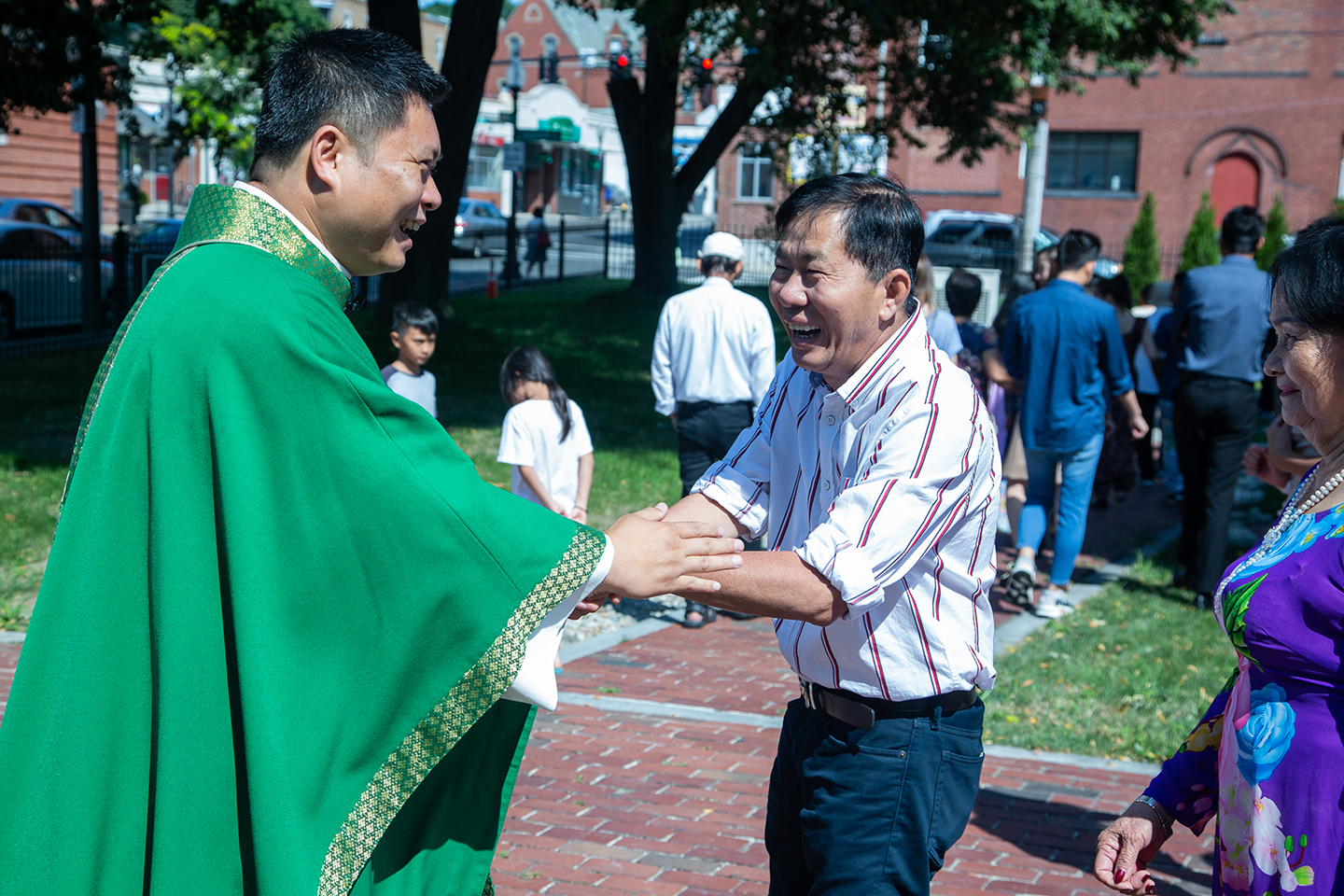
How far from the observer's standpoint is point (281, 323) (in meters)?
2.16

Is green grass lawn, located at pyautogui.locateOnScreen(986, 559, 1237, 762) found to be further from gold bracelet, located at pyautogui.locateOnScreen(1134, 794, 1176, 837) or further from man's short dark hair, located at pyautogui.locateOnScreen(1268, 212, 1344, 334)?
man's short dark hair, located at pyautogui.locateOnScreen(1268, 212, 1344, 334)

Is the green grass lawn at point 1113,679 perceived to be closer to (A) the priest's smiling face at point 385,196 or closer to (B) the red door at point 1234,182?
(A) the priest's smiling face at point 385,196

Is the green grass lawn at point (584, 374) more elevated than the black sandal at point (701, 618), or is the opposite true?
the green grass lawn at point (584, 374)

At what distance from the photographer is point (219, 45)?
24.8 m

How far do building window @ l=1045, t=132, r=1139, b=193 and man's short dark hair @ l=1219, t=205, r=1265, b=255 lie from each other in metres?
33.3

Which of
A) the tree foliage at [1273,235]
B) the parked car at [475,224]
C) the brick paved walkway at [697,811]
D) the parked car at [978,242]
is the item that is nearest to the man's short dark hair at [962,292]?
the brick paved walkway at [697,811]

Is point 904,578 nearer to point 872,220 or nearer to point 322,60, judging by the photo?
point 872,220

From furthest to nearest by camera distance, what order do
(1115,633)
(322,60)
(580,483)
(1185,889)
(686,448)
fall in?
(686,448) → (1115,633) → (580,483) → (1185,889) → (322,60)

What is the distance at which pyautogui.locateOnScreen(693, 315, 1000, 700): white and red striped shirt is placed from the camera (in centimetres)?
242

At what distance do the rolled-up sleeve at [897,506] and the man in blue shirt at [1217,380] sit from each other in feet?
18.8

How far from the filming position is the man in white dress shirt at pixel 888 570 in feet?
8.11

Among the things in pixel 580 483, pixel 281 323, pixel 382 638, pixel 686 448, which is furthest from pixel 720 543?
pixel 686 448

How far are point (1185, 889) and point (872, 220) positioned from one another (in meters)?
2.97

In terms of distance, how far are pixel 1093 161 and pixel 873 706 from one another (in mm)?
39789
